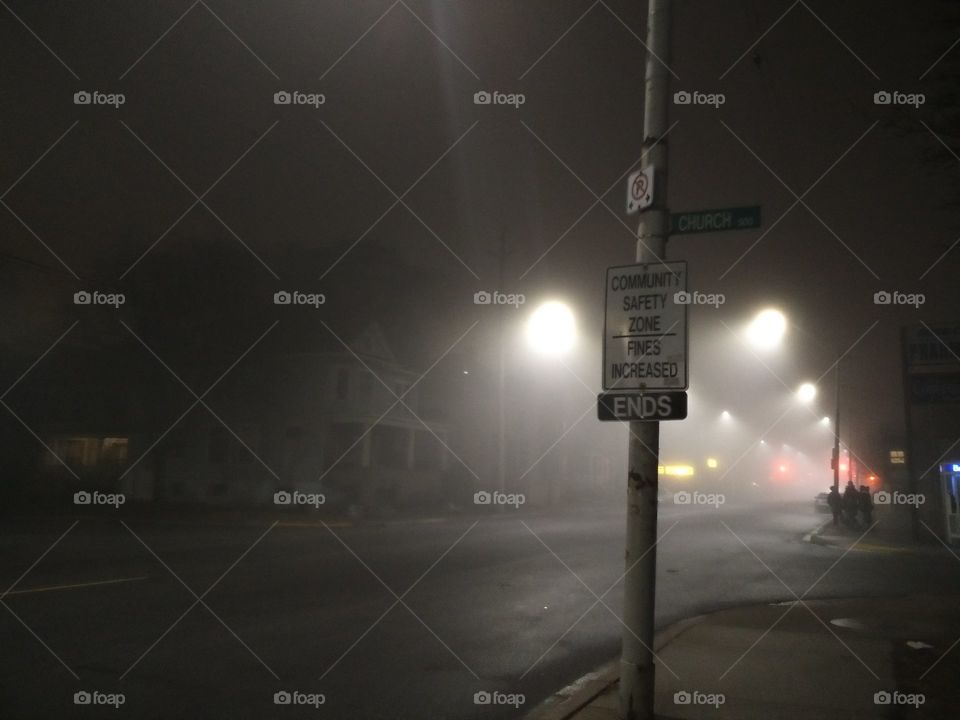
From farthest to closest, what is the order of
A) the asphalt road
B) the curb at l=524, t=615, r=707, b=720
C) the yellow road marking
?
the yellow road marking
the asphalt road
the curb at l=524, t=615, r=707, b=720

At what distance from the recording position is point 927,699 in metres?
6.61

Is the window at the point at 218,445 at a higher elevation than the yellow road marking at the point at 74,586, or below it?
higher

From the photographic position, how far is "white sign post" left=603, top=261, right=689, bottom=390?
5611 mm

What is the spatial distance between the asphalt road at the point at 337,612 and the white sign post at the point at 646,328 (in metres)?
2.96

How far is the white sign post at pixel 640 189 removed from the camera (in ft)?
19.7

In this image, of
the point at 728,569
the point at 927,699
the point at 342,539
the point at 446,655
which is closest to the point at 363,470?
the point at 342,539

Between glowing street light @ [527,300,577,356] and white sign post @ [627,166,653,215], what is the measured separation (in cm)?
1783

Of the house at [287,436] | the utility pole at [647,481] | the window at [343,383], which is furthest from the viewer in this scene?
the window at [343,383]

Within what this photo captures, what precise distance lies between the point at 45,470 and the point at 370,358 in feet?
51.5

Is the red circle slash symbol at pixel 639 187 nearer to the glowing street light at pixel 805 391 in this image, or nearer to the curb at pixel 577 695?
the curb at pixel 577 695

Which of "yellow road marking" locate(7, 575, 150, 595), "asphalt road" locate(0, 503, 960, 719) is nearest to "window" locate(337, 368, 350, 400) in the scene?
"asphalt road" locate(0, 503, 960, 719)

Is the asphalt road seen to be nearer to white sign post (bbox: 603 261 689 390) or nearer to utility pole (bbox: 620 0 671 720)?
utility pole (bbox: 620 0 671 720)

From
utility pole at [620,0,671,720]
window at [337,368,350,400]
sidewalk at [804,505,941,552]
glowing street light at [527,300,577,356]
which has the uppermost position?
glowing street light at [527,300,577,356]

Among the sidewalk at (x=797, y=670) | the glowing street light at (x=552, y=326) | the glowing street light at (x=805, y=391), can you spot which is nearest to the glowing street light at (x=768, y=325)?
the sidewalk at (x=797, y=670)
